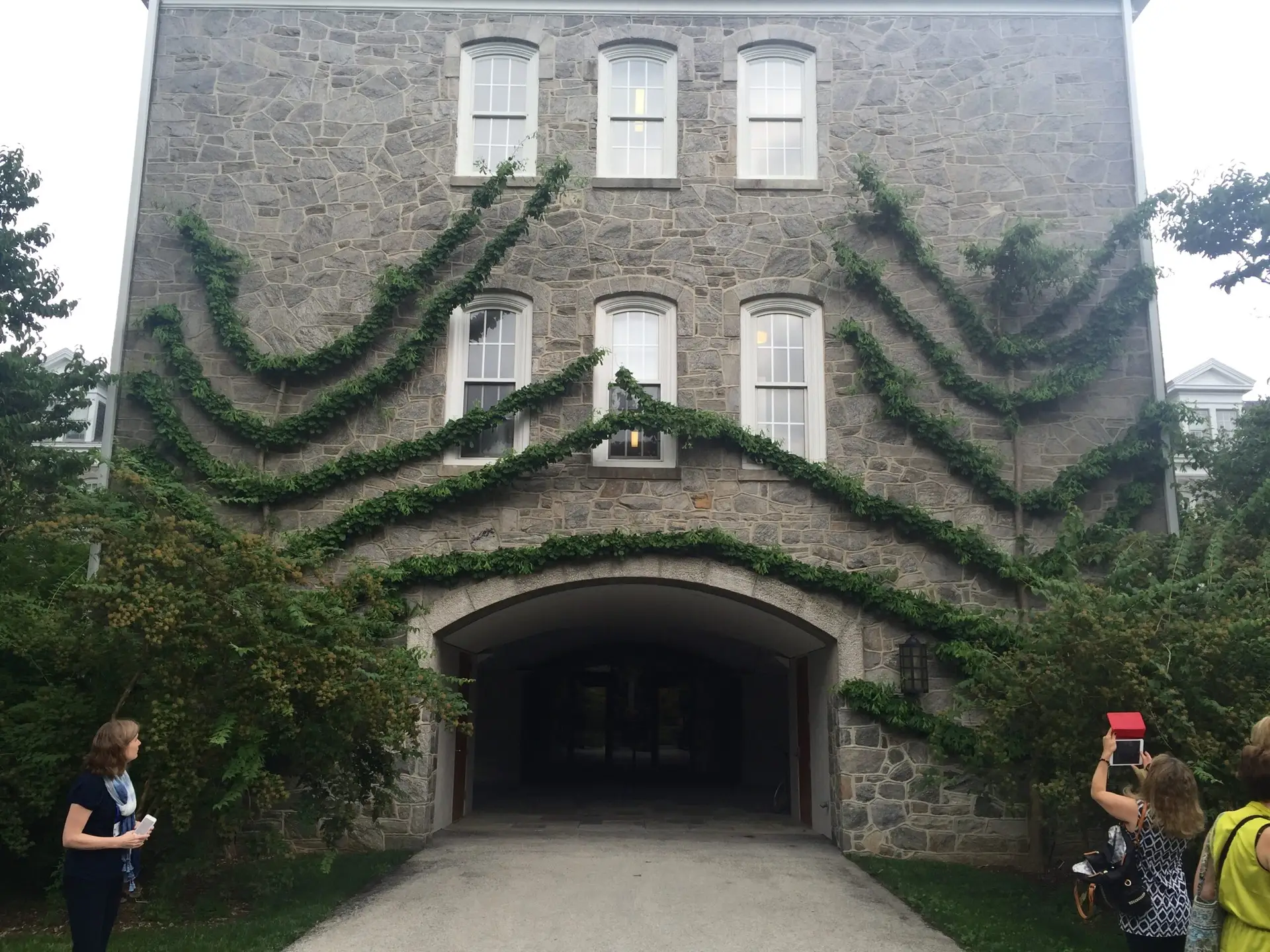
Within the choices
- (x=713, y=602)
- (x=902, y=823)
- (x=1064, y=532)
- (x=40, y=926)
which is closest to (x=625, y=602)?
(x=713, y=602)

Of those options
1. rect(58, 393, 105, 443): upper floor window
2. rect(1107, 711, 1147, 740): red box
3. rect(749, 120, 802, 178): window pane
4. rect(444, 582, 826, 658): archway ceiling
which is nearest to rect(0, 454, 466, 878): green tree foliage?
rect(444, 582, 826, 658): archway ceiling

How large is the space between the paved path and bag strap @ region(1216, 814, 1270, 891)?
12.9 feet

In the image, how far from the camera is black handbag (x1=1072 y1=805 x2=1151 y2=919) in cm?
484

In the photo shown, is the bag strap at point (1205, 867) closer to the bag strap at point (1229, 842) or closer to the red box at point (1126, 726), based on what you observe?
the bag strap at point (1229, 842)

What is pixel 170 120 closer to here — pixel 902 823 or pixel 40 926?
pixel 40 926

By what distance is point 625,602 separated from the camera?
13.4 m

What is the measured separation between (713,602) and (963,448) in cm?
340

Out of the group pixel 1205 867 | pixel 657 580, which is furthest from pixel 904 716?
pixel 1205 867

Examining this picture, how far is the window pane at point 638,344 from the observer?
11.8 metres

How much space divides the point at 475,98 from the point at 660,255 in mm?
3085

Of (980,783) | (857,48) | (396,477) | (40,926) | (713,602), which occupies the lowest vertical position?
(40,926)

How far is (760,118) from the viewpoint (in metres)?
12.4

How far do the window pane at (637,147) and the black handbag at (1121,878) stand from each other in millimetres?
9263

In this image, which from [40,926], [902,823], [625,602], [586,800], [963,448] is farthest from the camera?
[586,800]
